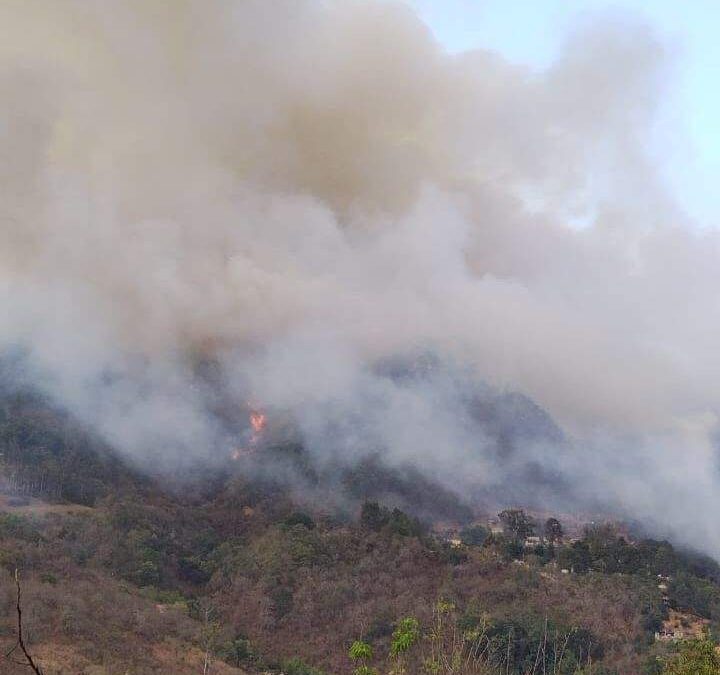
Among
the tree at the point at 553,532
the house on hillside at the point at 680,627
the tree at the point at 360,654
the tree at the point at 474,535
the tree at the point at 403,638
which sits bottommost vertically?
the tree at the point at 360,654

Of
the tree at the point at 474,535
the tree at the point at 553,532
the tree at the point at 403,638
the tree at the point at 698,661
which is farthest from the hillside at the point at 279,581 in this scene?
the tree at the point at 698,661

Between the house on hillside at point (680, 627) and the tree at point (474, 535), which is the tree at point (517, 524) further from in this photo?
the house on hillside at point (680, 627)

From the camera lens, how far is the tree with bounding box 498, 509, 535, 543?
91688mm

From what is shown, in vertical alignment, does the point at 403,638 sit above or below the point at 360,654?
above

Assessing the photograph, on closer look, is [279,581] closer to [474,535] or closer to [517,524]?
[474,535]

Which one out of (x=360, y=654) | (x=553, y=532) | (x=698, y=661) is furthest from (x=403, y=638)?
(x=553, y=532)

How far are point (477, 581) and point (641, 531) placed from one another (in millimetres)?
50948

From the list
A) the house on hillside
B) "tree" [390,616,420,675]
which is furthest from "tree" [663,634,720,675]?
the house on hillside

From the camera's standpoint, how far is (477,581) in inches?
2584

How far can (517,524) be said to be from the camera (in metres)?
93.3

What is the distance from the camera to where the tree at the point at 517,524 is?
9169cm

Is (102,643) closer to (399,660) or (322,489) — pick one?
(399,660)

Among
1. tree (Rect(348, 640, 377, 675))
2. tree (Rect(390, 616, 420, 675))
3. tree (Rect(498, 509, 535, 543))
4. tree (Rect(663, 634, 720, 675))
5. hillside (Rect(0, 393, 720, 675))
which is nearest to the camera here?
tree (Rect(663, 634, 720, 675))

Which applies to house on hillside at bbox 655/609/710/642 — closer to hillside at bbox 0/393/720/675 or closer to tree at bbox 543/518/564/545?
hillside at bbox 0/393/720/675
